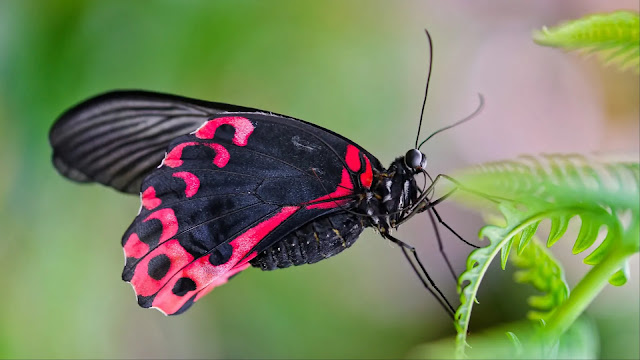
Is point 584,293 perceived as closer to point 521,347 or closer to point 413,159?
point 521,347

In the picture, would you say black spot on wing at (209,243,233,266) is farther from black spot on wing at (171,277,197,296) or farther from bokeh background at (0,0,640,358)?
bokeh background at (0,0,640,358)

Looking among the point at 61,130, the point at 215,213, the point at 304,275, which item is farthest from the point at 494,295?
the point at 61,130

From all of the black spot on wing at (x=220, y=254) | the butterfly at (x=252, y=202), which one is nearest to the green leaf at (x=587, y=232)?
the butterfly at (x=252, y=202)

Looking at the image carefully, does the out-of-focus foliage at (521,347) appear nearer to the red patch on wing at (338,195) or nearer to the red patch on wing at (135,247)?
the red patch on wing at (338,195)

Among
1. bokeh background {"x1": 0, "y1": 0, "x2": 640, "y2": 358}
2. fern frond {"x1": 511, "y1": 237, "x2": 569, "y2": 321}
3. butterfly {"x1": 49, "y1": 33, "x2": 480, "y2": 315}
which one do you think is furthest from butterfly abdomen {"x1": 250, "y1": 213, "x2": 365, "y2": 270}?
bokeh background {"x1": 0, "y1": 0, "x2": 640, "y2": 358}

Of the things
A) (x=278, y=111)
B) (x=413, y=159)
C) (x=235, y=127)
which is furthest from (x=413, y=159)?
(x=278, y=111)
